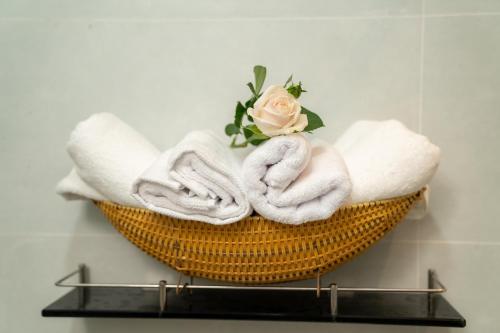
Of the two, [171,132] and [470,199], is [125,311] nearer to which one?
[171,132]

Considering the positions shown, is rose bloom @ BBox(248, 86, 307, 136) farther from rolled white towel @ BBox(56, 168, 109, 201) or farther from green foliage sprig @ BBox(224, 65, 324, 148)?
rolled white towel @ BBox(56, 168, 109, 201)

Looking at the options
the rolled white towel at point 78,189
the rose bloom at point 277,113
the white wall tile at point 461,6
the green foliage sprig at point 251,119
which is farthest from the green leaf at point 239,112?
the white wall tile at point 461,6

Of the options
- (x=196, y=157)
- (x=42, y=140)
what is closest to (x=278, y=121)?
(x=196, y=157)

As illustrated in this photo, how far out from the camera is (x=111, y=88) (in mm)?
826

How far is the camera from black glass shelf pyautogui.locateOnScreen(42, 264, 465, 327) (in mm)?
686

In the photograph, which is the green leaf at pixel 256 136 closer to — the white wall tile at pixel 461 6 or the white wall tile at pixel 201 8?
the white wall tile at pixel 201 8

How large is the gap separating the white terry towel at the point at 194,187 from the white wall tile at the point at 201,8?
30 cm

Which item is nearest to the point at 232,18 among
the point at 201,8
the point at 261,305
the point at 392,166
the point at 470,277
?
the point at 201,8

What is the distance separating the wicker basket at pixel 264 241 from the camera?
0.64 metres

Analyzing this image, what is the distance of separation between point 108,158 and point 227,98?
0.25 m

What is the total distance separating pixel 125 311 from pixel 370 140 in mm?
468

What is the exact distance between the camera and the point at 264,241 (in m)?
0.65

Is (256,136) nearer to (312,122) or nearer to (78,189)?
(312,122)

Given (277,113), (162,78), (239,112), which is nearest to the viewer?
(277,113)
